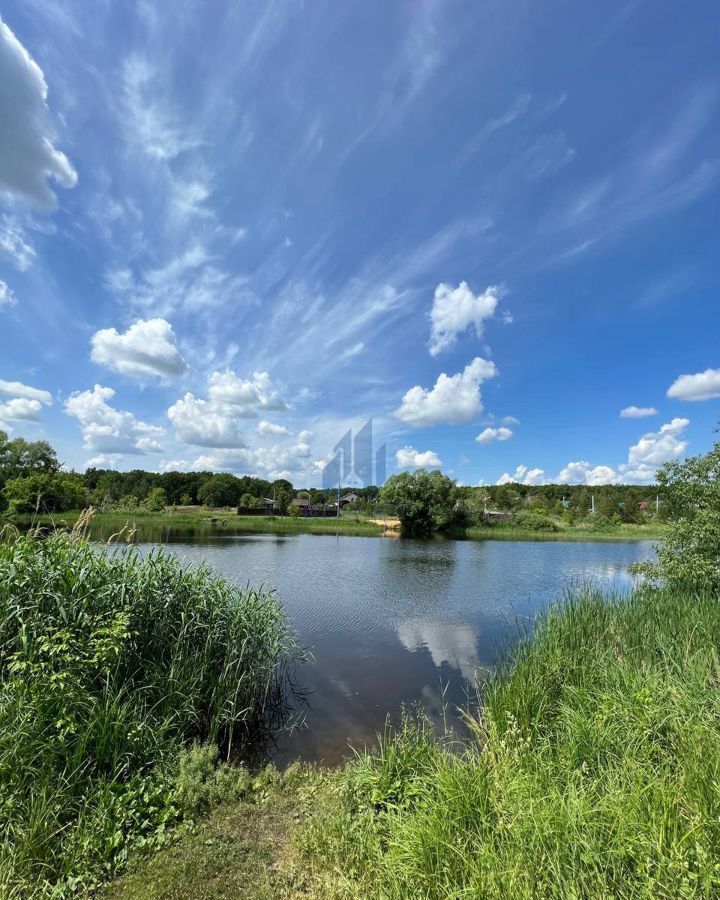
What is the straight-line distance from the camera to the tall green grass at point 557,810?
2402mm

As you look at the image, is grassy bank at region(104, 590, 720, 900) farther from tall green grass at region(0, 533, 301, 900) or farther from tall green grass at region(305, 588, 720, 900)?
tall green grass at region(0, 533, 301, 900)

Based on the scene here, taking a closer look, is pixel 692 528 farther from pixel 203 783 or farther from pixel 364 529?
pixel 364 529

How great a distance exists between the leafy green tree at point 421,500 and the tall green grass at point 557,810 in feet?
154

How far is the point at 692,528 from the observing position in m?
9.46

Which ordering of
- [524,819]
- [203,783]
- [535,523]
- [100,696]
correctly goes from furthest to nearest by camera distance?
1. [535,523]
2. [100,696]
3. [203,783]
4. [524,819]

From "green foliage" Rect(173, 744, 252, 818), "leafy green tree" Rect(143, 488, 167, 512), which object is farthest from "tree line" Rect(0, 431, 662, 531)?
"green foliage" Rect(173, 744, 252, 818)

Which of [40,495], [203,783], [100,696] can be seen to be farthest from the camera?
[40,495]

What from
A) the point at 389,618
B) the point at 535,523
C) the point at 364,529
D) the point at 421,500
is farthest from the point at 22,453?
the point at 535,523

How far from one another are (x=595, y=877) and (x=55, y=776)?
429 cm

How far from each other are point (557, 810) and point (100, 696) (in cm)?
446

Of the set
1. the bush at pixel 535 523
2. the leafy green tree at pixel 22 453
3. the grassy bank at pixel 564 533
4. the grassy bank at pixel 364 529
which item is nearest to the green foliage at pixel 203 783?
the grassy bank at pixel 364 529

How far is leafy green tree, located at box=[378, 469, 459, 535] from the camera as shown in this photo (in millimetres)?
52312

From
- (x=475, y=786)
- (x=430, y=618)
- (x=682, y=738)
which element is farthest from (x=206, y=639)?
(x=430, y=618)

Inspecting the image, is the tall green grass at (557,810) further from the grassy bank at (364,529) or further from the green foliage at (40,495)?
the grassy bank at (364,529)
